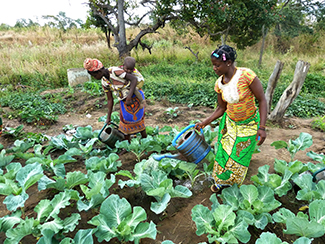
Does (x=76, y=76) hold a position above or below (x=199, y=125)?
below

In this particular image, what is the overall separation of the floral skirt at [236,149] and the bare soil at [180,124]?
318 mm

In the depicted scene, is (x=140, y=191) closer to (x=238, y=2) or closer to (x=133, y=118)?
(x=133, y=118)

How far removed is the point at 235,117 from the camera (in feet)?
6.24


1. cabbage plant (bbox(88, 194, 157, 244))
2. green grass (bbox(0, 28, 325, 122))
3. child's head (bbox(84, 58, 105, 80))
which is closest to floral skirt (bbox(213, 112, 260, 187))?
cabbage plant (bbox(88, 194, 157, 244))

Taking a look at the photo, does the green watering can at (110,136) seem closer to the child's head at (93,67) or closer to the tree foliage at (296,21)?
the child's head at (93,67)

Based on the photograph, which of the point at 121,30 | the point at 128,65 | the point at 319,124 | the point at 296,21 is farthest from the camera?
the point at 296,21

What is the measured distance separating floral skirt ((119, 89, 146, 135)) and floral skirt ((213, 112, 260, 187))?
4.26 feet

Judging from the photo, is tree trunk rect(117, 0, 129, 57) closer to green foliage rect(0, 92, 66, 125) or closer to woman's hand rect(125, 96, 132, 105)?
green foliage rect(0, 92, 66, 125)

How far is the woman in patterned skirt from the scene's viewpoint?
1764mm

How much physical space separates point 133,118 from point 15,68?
25.2ft

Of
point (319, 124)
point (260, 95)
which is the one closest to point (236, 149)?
point (260, 95)

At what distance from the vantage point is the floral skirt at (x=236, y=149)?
1.89 m

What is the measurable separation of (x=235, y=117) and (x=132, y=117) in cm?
145

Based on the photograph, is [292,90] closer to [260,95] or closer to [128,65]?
[260,95]
